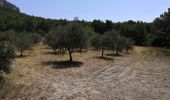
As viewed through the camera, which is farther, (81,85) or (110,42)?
(110,42)

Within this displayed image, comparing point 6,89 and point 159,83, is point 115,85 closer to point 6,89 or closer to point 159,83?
point 159,83

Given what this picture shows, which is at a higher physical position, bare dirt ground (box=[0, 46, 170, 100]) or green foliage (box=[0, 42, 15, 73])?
green foliage (box=[0, 42, 15, 73])

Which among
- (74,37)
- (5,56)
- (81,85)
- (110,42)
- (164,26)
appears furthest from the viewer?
(164,26)

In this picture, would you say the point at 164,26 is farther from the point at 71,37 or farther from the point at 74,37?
the point at 71,37

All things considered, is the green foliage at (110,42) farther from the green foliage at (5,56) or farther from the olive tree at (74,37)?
the green foliage at (5,56)

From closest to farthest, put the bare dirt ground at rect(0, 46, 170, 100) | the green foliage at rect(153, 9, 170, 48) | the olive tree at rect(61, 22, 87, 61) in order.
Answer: the bare dirt ground at rect(0, 46, 170, 100) < the olive tree at rect(61, 22, 87, 61) < the green foliage at rect(153, 9, 170, 48)

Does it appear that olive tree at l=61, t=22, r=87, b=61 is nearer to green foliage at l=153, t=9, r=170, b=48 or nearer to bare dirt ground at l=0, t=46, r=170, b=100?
bare dirt ground at l=0, t=46, r=170, b=100

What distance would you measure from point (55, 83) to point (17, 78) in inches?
171

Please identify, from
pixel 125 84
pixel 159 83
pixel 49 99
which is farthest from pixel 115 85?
pixel 49 99

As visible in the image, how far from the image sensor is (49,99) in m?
28.5

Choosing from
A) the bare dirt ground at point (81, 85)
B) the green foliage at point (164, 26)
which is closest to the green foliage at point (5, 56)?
the bare dirt ground at point (81, 85)

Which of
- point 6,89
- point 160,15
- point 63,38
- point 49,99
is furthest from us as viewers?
point 160,15

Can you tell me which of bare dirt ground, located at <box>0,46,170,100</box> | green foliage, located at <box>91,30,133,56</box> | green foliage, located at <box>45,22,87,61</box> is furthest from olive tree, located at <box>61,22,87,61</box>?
green foliage, located at <box>91,30,133,56</box>

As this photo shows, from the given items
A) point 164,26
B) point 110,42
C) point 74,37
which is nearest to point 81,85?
point 74,37
